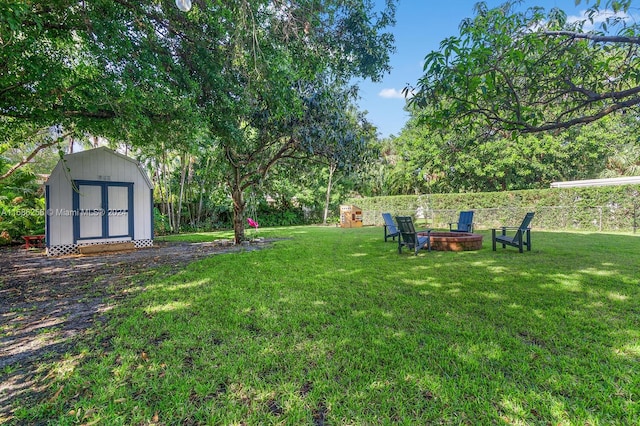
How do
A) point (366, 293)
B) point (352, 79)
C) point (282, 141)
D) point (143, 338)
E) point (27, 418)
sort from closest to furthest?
point (27, 418) < point (143, 338) < point (366, 293) < point (352, 79) < point (282, 141)

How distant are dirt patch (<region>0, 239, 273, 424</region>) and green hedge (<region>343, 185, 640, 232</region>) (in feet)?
46.9

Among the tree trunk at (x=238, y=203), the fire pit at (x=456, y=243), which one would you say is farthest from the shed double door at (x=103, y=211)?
the fire pit at (x=456, y=243)

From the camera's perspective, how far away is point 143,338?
9.57 feet

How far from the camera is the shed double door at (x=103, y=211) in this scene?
356 inches

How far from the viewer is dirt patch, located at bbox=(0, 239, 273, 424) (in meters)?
2.38

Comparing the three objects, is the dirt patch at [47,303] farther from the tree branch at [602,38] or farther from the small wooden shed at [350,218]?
the small wooden shed at [350,218]

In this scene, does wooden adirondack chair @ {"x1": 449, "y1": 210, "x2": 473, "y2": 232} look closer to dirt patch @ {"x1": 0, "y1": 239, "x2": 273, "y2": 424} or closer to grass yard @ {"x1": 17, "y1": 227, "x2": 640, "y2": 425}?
grass yard @ {"x1": 17, "y1": 227, "x2": 640, "y2": 425}

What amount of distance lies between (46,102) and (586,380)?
8593 mm

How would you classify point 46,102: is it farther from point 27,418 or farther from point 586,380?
point 586,380

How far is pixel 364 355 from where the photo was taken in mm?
2502

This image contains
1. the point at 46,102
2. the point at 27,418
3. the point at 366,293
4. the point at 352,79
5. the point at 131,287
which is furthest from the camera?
the point at 352,79

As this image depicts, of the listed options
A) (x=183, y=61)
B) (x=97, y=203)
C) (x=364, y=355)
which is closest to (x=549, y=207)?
(x=364, y=355)

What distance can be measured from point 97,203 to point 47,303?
20.6 ft

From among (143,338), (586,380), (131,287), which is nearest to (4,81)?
(131,287)
